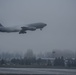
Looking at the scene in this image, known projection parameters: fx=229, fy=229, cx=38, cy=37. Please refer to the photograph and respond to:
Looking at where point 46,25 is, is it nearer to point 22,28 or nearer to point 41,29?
point 41,29

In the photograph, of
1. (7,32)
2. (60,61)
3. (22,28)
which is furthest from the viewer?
(60,61)

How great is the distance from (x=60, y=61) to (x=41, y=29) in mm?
34707

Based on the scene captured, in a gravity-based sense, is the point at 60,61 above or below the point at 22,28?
below

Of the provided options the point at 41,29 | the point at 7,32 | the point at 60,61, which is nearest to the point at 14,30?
the point at 7,32

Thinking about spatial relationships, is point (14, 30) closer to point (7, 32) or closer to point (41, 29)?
point (7, 32)

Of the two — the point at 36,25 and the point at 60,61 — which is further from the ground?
the point at 36,25

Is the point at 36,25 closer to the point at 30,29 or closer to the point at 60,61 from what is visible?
the point at 30,29

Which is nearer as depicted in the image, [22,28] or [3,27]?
[22,28]

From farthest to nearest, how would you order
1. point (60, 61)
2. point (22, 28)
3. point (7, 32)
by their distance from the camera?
point (60, 61) < point (7, 32) < point (22, 28)

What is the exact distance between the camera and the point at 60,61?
107312 millimetres

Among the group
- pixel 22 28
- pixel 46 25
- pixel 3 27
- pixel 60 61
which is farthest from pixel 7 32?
pixel 60 61

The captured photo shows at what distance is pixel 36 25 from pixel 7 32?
38.3 ft

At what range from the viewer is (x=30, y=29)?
76.1 metres

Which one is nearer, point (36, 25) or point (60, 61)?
point (36, 25)
